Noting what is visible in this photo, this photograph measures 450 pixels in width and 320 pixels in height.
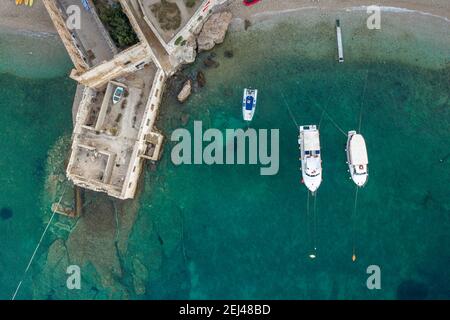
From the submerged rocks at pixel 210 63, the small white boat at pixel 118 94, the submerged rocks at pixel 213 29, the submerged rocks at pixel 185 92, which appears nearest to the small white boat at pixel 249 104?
the submerged rocks at pixel 210 63

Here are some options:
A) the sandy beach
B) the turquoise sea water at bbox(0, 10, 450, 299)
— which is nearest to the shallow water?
the turquoise sea water at bbox(0, 10, 450, 299)

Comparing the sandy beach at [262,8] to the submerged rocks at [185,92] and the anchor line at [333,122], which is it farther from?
the anchor line at [333,122]

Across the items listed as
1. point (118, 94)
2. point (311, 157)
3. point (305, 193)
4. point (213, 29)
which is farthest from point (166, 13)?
point (305, 193)
